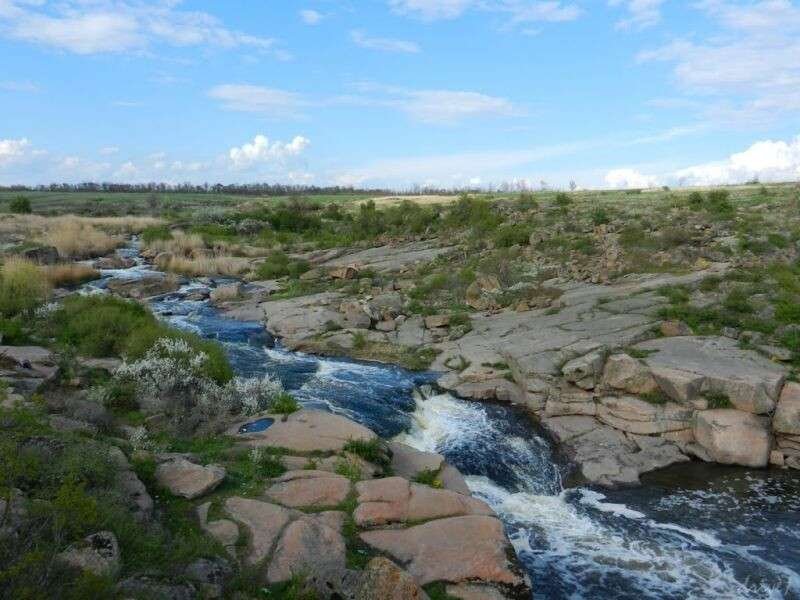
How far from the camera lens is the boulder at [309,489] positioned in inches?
245

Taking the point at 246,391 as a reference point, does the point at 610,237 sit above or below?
above

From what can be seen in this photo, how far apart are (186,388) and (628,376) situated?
769 cm

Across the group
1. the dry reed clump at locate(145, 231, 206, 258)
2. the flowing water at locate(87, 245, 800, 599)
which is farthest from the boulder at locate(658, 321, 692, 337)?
the dry reed clump at locate(145, 231, 206, 258)

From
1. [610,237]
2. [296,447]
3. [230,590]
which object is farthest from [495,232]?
[230,590]

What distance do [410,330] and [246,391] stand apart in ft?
23.5

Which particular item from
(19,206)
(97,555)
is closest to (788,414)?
(97,555)

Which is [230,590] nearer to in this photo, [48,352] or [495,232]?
[48,352]

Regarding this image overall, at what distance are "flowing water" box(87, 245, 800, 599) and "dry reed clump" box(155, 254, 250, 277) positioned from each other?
14042 millimetres

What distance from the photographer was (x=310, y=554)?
17.6 ft

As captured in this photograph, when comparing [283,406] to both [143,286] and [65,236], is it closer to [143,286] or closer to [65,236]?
[143,286]

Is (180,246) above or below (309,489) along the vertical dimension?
above

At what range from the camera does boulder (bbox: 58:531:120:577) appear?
3.94 metres

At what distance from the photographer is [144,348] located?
10266 mm

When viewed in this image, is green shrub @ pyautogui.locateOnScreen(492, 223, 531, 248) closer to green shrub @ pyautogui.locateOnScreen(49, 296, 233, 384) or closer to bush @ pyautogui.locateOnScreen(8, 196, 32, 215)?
green shrub @ pyautogui.locateOnScreen(49, 296, 233, 384)
